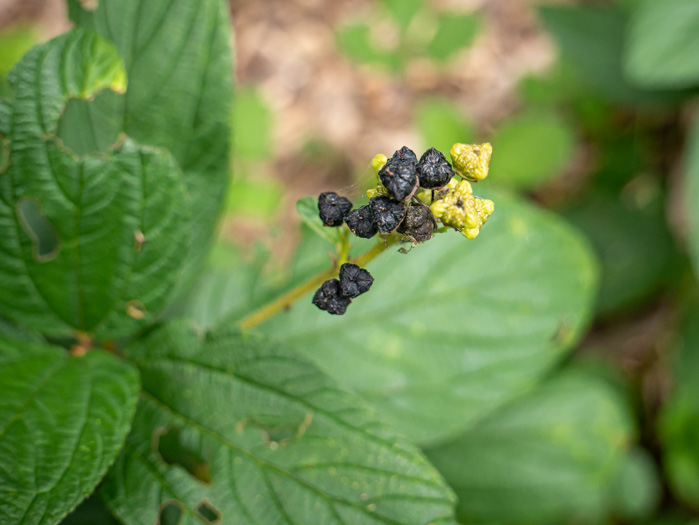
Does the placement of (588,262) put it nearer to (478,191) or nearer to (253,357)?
(478,191)

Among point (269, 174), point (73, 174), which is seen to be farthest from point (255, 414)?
point (269, 174)

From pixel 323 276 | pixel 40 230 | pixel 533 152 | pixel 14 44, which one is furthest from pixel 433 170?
pixel 14 44

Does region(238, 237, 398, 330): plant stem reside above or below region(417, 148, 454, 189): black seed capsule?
below

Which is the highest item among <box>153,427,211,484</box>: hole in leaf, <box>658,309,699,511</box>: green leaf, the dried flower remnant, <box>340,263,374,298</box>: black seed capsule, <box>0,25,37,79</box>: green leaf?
<box>0,25,37,79</box>: green leaf

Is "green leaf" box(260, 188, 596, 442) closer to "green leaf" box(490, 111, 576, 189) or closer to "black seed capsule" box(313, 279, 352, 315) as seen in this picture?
"black seed capsule" box(313, 279, 352, 315)

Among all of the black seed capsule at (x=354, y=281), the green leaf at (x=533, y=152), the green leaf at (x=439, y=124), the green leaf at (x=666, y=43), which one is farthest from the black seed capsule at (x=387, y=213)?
the green leaf at (x=533, y=152)

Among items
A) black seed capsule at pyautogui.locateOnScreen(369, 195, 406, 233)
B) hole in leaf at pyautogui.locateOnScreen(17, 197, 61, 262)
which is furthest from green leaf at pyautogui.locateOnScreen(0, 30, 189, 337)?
black seed capsule at pyautogui.locateOnScreen(369, 195, 406, 233)

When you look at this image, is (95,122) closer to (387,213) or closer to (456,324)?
(387,213)
